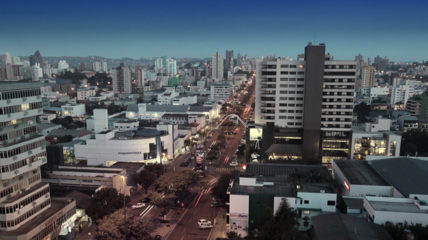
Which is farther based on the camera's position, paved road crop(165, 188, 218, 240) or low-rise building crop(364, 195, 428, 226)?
paved road crop(165, 188, 218, 240)

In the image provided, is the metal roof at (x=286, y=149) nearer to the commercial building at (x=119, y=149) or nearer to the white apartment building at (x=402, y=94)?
the commercial building at (x=119, y=149)

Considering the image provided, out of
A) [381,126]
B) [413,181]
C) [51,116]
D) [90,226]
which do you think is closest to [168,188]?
[90,226]

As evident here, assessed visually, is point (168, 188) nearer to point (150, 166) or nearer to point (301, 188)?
point (150, 166)

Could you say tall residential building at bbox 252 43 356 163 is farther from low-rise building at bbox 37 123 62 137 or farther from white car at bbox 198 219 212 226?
low-rise building at bbox 37 123 62 137

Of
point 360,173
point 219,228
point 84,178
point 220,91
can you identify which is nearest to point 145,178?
point 84,178

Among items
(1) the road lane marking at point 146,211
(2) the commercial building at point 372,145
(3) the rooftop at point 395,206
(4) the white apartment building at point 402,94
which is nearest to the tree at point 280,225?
(3) the rooftop at point 395,206

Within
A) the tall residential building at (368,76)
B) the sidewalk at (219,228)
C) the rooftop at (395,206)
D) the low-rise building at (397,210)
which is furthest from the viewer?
the tall residential building at (368,76)

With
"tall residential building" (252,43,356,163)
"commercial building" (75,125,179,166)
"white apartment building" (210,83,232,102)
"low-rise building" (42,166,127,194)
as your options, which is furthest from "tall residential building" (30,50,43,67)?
"tall residential building" (252,43,356,163)
